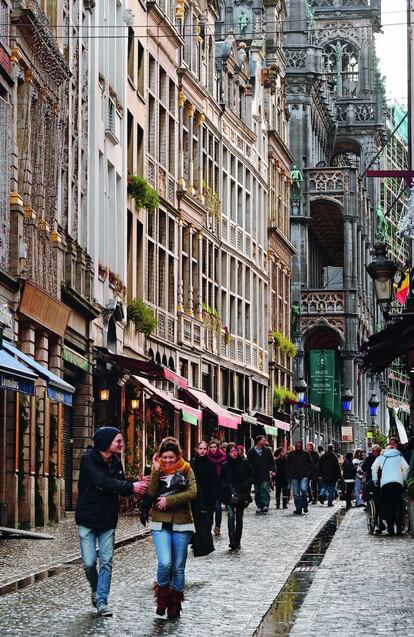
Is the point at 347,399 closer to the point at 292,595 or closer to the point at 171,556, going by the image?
the point at 292,595

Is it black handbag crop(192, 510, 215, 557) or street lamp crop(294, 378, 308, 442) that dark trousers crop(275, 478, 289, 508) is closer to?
street lamp crop(294, 378, 308, 442)

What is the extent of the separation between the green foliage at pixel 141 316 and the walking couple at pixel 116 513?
26588 mm

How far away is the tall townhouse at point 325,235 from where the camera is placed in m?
74.9

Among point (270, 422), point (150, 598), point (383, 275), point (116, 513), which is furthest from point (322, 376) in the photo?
point (116, 513)

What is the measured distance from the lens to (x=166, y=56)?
4653cm

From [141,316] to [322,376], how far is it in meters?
28.8

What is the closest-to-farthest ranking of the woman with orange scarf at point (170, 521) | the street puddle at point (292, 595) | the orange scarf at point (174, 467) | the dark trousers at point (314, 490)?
1. the street puddle at point (292, 595)
2. the woman with orange scarf at point (170, 521)
3. the orange scarf at point (174, 467)
4. the dark trousers at point (314, 490)

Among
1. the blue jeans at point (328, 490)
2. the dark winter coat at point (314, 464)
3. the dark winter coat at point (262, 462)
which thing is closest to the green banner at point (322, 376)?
the dark winter coat at point (314, 464)

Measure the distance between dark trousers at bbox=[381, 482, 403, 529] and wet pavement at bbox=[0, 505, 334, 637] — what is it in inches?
104

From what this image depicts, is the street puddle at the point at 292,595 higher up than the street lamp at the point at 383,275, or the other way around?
the street lamp at the point at 383,275

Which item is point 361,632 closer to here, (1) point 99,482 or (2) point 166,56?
(1) point 99,482

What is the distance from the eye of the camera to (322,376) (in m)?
68.9

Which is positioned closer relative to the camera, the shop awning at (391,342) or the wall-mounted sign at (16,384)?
the shop awning at (391,342)

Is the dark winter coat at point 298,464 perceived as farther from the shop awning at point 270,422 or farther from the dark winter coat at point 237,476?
the shop awning at point 270,422
